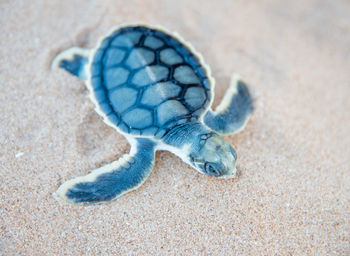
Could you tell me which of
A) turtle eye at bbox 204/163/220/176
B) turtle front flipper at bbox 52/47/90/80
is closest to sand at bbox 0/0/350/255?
turtle front flipper at bbox 52/47/90/80

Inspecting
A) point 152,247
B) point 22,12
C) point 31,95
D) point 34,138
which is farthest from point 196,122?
point 22,12

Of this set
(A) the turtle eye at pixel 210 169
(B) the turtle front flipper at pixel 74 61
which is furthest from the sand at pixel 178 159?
(A) the turtle eye at pixel 210 169

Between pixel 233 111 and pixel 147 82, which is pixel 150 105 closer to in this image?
pixel 147 82

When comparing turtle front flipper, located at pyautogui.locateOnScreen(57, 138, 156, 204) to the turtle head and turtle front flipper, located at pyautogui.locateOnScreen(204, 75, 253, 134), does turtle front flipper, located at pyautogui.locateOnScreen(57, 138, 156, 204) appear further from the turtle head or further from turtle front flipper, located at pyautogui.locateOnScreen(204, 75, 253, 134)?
turtle front flipper, located at pyautogui.locateOnScreen(204, 75, 253, 134)

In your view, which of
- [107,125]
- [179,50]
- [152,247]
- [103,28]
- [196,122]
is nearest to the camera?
[152,247]

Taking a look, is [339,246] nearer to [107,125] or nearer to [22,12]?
[107,125]

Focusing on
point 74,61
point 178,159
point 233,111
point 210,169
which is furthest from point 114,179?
point 74,61
